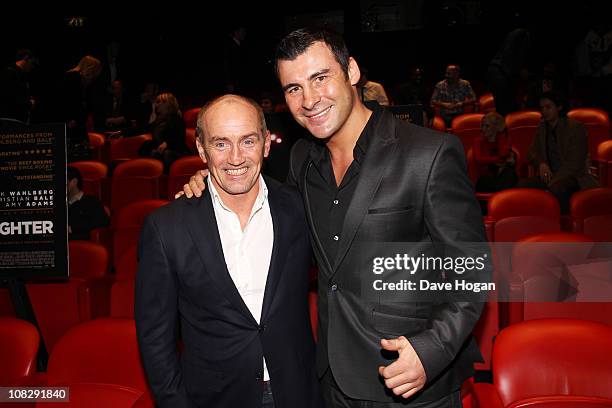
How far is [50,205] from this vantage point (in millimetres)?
3373

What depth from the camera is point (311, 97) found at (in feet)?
6.41

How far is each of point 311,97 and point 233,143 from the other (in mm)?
267

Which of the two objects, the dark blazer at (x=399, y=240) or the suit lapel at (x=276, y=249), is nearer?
the dark blazer at (x=399, y=240)

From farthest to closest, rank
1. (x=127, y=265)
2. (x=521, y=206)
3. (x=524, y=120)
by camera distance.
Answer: (x=524, y=120), (x=521, y=206), (x=127, y=265)

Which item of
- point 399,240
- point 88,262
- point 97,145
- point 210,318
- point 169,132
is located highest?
point 169,132

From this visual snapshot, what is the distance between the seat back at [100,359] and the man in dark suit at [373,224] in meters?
1.06

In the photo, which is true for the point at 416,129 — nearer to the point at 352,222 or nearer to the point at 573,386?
the point at 352,222

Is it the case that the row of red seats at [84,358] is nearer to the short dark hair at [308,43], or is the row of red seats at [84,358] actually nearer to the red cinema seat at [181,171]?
the short dark hair at [308,43]

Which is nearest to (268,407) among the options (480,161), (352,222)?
(352,222)

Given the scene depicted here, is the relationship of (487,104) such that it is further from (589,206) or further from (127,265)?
(127,265)

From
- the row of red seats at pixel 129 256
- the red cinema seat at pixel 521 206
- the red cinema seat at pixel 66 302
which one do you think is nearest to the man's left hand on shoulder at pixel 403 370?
the row of red seats at pixel 129 256

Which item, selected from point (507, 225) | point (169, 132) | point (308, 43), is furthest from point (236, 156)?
point (169, 132)

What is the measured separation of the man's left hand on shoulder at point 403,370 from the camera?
5.64ft

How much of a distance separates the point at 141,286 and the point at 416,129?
910 millimetres
